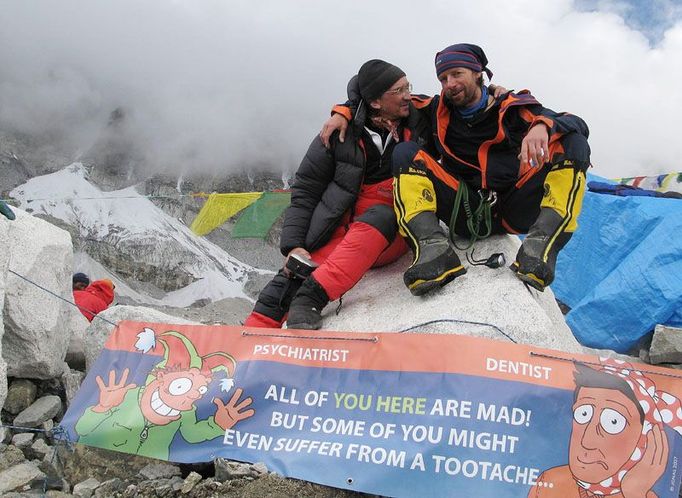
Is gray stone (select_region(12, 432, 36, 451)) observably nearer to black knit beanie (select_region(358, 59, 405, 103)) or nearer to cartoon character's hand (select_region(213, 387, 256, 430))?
cartoon character's hand (select_region(213, 387, 256, 430))

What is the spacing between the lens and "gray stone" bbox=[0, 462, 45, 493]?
103 inches

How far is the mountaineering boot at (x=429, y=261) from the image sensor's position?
3221mm

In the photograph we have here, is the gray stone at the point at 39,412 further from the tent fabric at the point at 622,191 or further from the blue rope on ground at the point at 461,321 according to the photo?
the tent fabric at the point at 622,191

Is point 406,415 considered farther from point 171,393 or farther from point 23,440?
point 23,440

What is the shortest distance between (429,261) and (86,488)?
6.30 feet

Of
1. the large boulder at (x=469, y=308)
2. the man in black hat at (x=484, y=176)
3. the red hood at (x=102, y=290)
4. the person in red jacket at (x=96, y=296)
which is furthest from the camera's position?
the red hood at (x=102, y=290)

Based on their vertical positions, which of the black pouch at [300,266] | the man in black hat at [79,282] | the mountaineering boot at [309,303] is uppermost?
the black pouch at [300,266]

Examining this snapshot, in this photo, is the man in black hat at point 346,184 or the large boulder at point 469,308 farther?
the man in black hat at point 346,184

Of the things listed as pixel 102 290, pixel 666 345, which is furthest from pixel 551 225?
pixel 102 290

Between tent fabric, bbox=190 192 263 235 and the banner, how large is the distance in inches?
357

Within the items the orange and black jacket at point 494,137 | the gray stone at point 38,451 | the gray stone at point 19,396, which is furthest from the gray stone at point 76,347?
the orange and black jacket at point 494,137

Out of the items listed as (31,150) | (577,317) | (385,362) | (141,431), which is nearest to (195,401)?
(141,431)

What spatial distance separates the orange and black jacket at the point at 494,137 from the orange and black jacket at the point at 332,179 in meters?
0.22

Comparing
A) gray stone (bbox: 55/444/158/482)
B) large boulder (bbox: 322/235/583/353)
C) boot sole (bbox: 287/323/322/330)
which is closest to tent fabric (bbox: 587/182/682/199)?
large boulder (bbox: 322/235/583/353)
